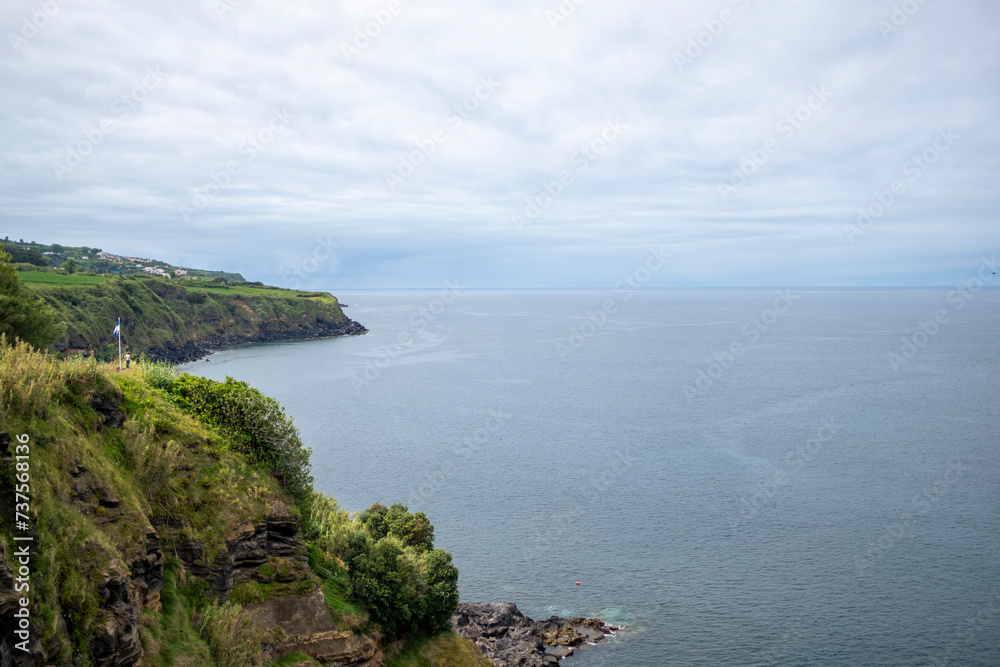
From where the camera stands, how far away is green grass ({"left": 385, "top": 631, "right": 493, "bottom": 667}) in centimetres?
3506

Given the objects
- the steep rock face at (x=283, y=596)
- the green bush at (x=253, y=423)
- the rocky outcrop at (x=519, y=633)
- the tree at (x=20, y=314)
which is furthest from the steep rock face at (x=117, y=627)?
the rocky outcrop at (x=519, y=633)

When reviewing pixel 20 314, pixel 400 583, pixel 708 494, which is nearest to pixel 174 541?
pixel 400 583

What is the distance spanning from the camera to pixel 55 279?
156 metres

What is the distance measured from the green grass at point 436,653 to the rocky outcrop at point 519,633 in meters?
5.64

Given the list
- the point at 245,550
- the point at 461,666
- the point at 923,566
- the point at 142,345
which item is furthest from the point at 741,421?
the point at 142,345

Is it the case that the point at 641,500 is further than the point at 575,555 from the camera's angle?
Yes

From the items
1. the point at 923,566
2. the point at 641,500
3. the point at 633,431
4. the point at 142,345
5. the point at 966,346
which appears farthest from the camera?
the point at 966,346

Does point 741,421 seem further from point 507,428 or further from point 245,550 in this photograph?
point 245,550

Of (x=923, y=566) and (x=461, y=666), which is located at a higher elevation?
(x=923, y=566)

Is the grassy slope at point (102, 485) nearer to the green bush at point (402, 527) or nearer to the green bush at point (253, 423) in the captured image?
the green bush at point (253, 423)

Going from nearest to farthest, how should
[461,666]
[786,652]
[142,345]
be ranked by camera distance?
[461,666]
[786,652]
[142,345]

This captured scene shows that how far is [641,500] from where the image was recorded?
7025cm

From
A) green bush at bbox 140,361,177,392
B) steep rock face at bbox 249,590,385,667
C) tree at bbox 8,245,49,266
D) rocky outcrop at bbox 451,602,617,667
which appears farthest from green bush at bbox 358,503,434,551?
tree at bbox 8,245,49,266

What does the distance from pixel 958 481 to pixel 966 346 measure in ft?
421
